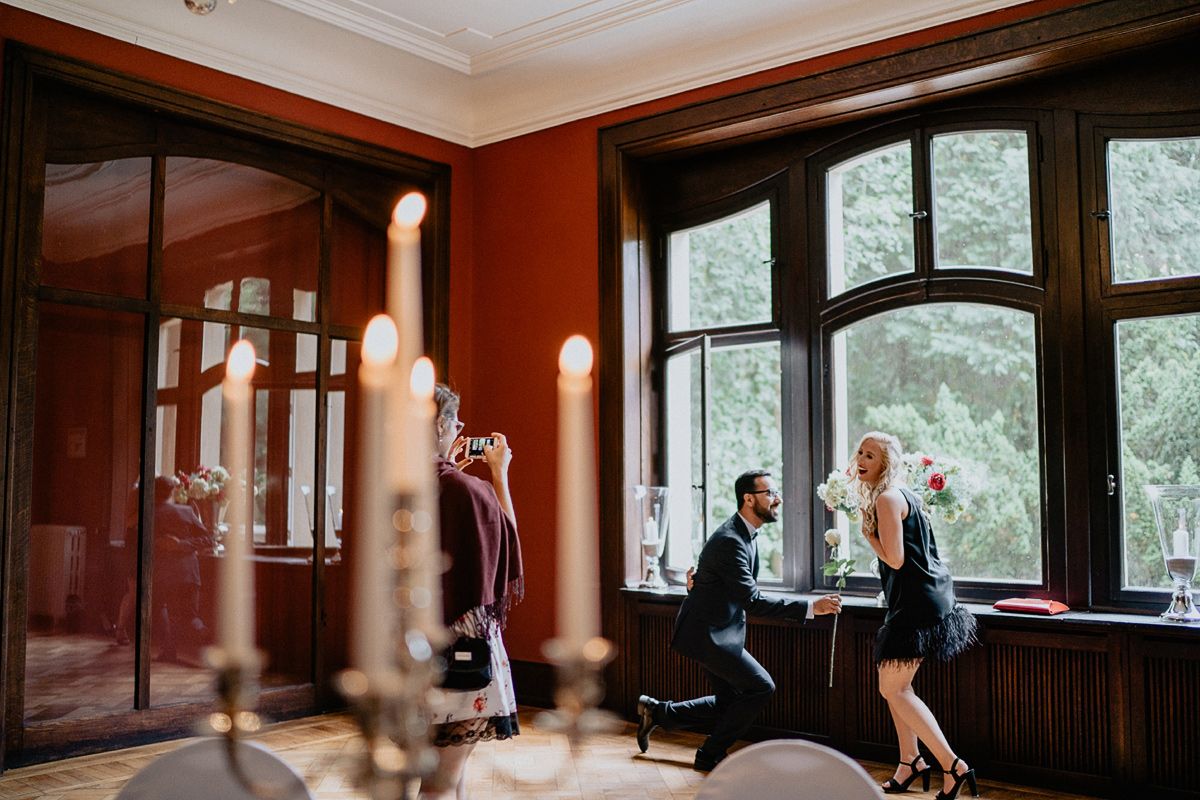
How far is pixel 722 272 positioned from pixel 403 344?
17.9 ft

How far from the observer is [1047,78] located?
5.09 m

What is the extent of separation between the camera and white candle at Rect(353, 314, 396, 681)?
913 millimetres

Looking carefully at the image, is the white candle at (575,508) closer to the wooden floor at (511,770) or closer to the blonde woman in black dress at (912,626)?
the wooden floor at (511,770)

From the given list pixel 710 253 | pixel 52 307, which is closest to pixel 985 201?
pixel 710 253

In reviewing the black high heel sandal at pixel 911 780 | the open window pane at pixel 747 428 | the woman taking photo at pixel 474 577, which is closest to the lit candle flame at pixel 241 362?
the woman taking photo at pixel 474 577

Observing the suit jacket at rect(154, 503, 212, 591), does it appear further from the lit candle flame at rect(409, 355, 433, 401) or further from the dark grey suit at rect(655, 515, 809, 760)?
the lit candle flame at rect(409, 355, 433, 401)

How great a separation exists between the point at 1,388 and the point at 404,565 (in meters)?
4.49

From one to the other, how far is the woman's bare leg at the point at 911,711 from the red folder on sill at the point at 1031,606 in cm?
61

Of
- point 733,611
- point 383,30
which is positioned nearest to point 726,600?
point 733,611

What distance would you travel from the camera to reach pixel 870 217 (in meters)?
5.71

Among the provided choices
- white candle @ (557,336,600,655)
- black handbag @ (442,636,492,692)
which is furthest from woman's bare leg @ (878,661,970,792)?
white candle @ (557,336,600,655)

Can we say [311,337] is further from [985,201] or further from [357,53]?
[985,201]

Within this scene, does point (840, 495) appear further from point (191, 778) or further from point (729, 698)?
point (191, 778)

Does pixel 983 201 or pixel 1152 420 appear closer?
pixel 1152 420
